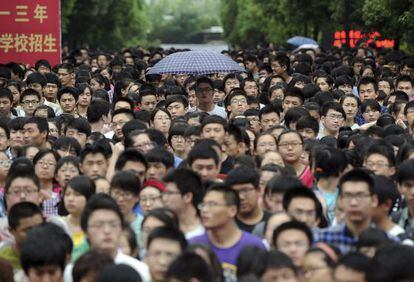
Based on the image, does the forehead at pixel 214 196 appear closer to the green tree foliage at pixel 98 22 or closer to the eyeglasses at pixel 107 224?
the eyeglasses at pixel 107 224

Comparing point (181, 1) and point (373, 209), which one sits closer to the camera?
point (373, 209)

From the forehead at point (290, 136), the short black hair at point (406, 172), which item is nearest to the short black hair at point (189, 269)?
the short black hair at point (406, 172)

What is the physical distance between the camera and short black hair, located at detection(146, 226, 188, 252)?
8.70 m

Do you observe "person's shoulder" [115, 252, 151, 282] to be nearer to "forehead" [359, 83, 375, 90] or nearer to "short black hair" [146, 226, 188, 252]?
"short black hair" [146, 226, 188, 252]

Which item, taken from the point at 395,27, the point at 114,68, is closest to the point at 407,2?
the point at 395,27

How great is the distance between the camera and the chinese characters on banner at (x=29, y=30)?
2884 cm

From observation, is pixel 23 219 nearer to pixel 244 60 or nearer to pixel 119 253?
pixel 119 253

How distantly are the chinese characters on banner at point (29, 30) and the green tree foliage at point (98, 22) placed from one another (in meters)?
21.0

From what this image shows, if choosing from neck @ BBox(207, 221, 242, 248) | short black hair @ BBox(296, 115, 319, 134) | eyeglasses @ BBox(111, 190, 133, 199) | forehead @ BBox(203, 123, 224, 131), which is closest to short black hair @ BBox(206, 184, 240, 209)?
neck @ BBox(207, 221, 242, 248)

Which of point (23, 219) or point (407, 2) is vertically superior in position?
point (407, 2)

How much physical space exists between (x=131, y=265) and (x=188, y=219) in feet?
3.91

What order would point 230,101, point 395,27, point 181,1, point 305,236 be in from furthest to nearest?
point 181,1
point 395,27
point 230,101
point 305,236

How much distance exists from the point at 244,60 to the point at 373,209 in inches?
741

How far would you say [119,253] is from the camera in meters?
9.28
